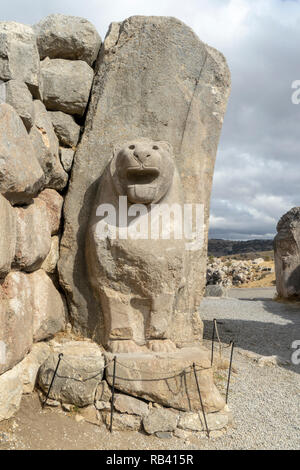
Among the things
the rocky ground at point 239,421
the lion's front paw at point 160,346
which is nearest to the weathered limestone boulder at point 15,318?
the rocky ground at point 239,421

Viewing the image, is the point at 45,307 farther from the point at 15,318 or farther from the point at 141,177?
the point at 141,177

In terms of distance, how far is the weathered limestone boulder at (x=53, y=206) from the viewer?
3.86 m

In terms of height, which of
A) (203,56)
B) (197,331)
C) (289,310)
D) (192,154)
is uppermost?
(203,56)

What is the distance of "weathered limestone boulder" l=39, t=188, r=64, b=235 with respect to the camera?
386 cm

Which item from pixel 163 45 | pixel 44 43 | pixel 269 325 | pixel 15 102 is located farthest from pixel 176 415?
pixel 269 325

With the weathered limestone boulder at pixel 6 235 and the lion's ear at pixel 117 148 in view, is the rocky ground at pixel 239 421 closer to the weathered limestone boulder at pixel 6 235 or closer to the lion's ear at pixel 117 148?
the weathered limestone boulder at pixel 6 235

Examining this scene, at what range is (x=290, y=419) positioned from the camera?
11.5ft

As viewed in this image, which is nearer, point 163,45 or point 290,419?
point 290,419

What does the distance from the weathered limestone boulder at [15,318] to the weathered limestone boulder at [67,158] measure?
133 centimetres

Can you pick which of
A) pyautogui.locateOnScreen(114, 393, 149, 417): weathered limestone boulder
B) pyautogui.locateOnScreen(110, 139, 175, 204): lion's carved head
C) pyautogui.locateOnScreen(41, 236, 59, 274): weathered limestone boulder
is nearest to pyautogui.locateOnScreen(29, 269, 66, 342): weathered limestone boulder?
pyautogui.locateOnScreen(41, 236, 59, 274): weathered limestone boulder

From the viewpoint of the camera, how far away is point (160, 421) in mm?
3039

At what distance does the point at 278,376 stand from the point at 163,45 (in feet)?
13.0
